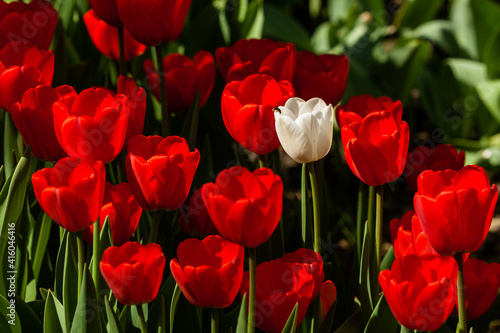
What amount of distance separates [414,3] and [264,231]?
99.6 inches

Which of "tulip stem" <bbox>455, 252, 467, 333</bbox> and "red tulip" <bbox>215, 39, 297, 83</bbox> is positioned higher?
A: "red tulip" <bbox>215, 39, 297, 83</bbox>

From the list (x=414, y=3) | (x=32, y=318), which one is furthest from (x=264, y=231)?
(x=414, y=3)

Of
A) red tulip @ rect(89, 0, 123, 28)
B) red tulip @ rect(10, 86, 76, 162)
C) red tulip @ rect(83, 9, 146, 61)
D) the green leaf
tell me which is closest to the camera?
red tulip @ rect(10, 86, 76, 162)

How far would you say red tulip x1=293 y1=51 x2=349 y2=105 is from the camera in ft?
3.94

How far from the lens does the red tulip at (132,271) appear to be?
2.80 feet

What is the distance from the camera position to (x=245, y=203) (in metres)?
0.81

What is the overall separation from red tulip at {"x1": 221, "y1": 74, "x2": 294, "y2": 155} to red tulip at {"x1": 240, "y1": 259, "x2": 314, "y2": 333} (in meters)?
0.19

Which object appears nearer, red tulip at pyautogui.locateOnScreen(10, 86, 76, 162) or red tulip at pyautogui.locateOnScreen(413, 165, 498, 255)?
red tulip at pyautogui.locateOnScreen(413, 165, 498, 255)

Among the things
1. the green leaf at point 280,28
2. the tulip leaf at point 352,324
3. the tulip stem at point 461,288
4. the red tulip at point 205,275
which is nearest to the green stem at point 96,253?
the red tulip at point 205,275

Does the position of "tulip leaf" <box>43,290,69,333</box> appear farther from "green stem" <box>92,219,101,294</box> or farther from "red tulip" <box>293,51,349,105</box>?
"red tulip" <box>293,51,349,105</box>

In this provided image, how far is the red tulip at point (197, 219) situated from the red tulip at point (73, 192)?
9.4 inches

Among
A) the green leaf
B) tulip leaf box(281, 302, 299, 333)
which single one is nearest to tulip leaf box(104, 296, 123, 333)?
tulip leaf box(281, 302, 299, 333)

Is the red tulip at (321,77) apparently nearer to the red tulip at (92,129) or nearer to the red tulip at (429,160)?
the red tulip at (429,160)

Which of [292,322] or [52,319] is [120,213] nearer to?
[52,319]
